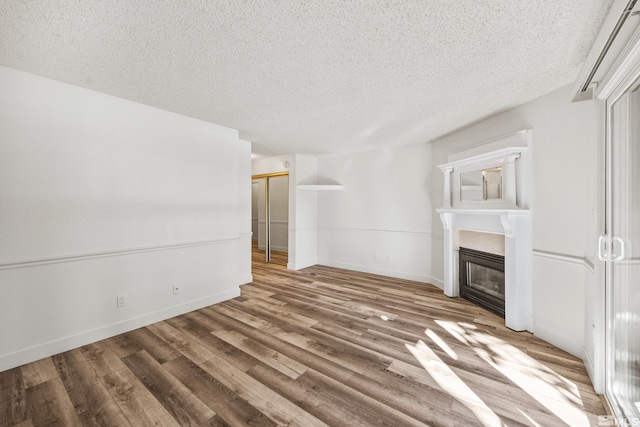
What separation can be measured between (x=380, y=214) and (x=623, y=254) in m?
3.51

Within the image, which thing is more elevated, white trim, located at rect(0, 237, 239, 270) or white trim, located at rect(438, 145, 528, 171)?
white trim, located at rect(438, 145, 528, 171)

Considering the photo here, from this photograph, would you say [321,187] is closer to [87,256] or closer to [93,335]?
[87,256]

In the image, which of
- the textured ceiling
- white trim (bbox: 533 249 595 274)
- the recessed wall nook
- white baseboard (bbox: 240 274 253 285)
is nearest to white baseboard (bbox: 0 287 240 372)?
white baseboard (bbox: 240 274 253 285)

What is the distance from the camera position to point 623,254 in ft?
5.04

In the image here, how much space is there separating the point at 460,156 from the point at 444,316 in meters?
2.15

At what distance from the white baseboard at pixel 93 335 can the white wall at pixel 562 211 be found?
12.7ft

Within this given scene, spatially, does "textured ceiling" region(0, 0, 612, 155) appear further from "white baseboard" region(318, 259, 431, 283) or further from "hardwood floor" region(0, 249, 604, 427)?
"white baseboard" region(318, 259, 431, 283)

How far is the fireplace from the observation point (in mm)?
3139

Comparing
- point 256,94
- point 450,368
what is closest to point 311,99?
point 256,94

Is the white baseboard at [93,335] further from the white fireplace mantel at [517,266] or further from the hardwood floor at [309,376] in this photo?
the white fireplace mantel at [517,266]

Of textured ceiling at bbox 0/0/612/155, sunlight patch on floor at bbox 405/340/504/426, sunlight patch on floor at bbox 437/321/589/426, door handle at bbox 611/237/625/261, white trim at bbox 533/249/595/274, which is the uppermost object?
textured ceiling at bbox 0/0/612/155

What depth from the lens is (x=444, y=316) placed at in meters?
3.06

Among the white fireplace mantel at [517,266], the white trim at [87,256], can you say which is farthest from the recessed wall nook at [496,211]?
the white trim at [87,256]

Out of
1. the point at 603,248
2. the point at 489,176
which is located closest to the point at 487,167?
the point at 489,176
